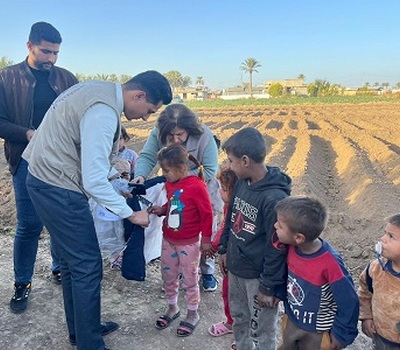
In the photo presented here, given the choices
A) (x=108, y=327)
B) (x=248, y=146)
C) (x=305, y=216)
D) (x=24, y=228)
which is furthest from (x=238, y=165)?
(x=24, y=228)

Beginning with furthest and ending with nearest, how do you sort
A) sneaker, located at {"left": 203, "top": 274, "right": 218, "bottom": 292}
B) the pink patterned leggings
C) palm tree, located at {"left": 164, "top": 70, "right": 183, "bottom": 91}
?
palm tree, located at {"left": 164, "top": 70, "right": 183, "bottom": 91}
sneaker, located at {"left": 203, "top": 274, "right": 218, "bottom": 292}
the pink patterned leggings

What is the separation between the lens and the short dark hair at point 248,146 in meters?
2.36

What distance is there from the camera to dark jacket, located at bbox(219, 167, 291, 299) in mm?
2287

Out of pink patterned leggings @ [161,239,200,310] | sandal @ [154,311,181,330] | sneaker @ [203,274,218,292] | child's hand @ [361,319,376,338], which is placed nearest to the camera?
child's hand @ [361,319,376,338]

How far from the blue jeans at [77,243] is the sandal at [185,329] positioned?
2.22 feet

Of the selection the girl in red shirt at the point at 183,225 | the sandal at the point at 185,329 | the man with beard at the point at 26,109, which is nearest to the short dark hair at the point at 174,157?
the girl in red shirt at the point at 183,225

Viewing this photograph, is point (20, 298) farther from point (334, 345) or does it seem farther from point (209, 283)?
point (334, 345)

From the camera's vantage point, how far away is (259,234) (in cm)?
241

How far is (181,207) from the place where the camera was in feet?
9.89

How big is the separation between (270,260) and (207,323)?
1.31 meters

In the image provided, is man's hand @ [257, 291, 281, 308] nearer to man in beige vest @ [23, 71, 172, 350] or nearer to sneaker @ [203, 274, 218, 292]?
man in beige vest @ [23, 71, 172, 350]

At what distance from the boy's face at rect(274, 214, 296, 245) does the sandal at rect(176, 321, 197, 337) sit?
141 cm

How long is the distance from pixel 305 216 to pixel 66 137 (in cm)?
142

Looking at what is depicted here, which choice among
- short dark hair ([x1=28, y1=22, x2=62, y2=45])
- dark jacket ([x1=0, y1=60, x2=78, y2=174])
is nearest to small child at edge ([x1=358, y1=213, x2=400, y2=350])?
dark jacket ([x1=0, y1=60, x2=78, y2=174])
